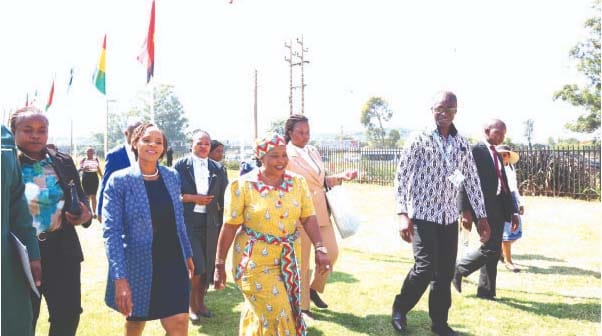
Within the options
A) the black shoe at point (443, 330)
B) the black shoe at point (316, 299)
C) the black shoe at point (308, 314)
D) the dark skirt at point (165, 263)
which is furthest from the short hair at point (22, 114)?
the black shoe at point (443, 330)

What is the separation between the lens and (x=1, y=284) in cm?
216

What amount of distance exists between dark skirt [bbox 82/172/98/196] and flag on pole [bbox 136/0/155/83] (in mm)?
4155

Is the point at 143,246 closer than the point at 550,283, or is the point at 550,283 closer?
the point at 143,246

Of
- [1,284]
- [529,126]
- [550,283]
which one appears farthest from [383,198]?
[529,126]

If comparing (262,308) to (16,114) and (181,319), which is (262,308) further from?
(16,114)

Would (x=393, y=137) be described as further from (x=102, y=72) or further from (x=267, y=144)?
(x=267, y=144)

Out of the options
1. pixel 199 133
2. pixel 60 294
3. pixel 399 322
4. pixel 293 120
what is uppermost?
pixel 293 120

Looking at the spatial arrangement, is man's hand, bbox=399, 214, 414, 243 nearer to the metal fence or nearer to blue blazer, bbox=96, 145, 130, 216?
blue blazer, bbox=96, 145, 130, 216

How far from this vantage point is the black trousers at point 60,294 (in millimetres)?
3424

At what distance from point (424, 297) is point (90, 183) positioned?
10.1 metres

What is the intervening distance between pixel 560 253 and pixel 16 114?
26.1 ft

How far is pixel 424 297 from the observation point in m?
5.70

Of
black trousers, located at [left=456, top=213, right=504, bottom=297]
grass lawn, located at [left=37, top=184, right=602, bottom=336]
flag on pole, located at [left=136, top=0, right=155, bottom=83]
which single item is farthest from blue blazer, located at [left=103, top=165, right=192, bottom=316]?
flag on pole, located at [left=136, top=0, right=155, bottom=83]

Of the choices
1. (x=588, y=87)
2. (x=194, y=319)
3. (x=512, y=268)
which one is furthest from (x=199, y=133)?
(x=588, y=87)
